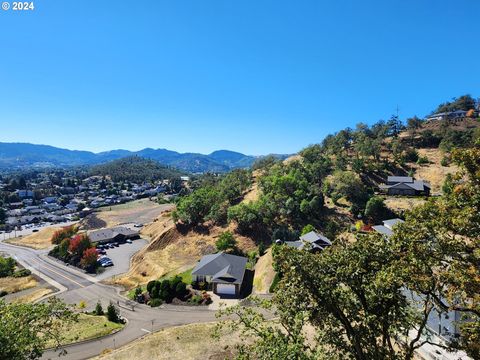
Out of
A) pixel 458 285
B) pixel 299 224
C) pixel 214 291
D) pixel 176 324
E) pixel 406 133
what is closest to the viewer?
pixel 458 285

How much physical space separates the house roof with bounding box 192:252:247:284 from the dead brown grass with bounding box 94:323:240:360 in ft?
42.9

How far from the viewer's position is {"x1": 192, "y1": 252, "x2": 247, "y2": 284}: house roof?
40.5 m

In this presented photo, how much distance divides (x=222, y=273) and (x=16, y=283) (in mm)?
42854

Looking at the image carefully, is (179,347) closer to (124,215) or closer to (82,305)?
(82,305)

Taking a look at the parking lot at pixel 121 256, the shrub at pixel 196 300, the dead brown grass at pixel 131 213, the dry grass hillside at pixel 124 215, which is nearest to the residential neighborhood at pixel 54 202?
the dead brown grass at pixel 131 213

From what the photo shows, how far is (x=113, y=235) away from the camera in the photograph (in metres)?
87.4

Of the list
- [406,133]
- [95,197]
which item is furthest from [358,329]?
[95,197]

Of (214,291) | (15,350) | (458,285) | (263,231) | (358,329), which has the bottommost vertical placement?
(214,291)

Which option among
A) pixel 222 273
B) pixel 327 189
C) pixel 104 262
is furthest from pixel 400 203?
pixel 104 262

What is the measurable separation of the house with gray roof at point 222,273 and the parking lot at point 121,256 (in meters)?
25.3

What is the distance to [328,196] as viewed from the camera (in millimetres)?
68125

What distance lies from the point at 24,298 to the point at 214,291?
104 feet

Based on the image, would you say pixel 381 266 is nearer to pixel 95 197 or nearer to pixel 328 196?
pixel 328 196

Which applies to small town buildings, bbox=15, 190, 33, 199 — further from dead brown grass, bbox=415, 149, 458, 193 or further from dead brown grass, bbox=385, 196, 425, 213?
dead brown grass, bbox=415, 149, 458, 193
